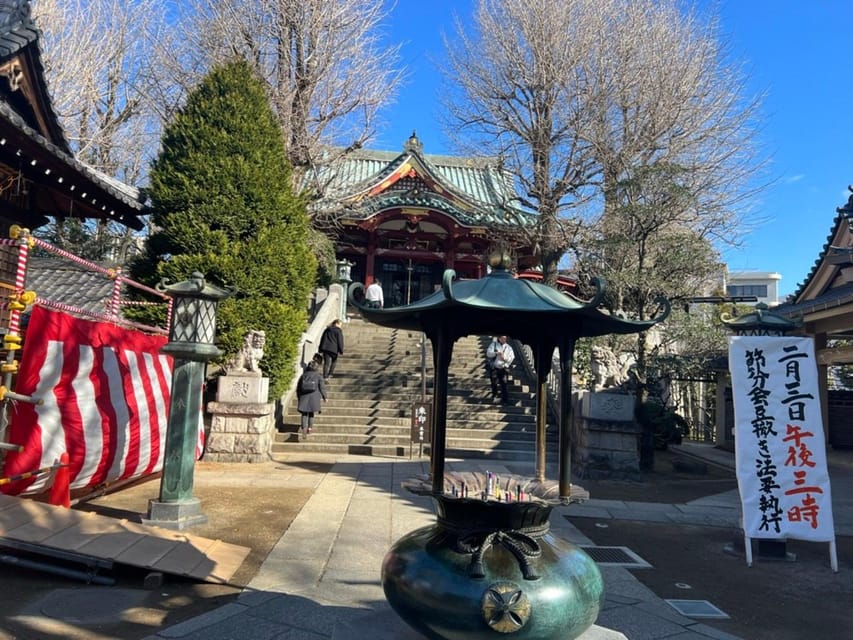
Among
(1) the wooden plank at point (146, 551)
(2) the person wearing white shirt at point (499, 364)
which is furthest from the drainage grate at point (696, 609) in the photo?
(2) the person wearing white shirt at point (499, 364)

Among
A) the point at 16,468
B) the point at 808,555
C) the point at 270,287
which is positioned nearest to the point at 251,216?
the point at 270,287

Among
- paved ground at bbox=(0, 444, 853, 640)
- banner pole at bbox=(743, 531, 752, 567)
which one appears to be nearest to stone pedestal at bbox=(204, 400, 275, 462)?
paved ground at bbox=(0, 444, 853, 640)

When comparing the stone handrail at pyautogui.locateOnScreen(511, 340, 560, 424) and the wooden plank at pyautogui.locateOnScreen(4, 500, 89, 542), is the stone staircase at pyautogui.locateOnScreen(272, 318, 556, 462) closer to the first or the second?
the stone handrail at pyautogui.locateOnScreen(511, 340, 560, 424)

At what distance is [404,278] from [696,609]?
68.4 ft

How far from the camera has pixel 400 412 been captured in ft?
41.9

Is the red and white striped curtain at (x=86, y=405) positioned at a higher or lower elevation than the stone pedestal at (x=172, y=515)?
higher

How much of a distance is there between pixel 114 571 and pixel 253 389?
5.56 metres

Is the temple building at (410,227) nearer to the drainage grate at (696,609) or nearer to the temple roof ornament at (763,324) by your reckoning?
the temple roof ornament at (763,324)

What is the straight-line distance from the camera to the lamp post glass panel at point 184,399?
595 centimetres

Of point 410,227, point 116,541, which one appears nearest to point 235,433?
point 116,541

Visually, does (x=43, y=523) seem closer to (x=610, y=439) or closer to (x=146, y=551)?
(x=146, y=551)

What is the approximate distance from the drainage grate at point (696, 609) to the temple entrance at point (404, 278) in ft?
66.2

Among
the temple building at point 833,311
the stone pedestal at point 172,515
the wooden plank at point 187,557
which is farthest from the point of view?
the temple building at point 833,311

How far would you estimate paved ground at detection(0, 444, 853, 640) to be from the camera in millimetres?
3826
